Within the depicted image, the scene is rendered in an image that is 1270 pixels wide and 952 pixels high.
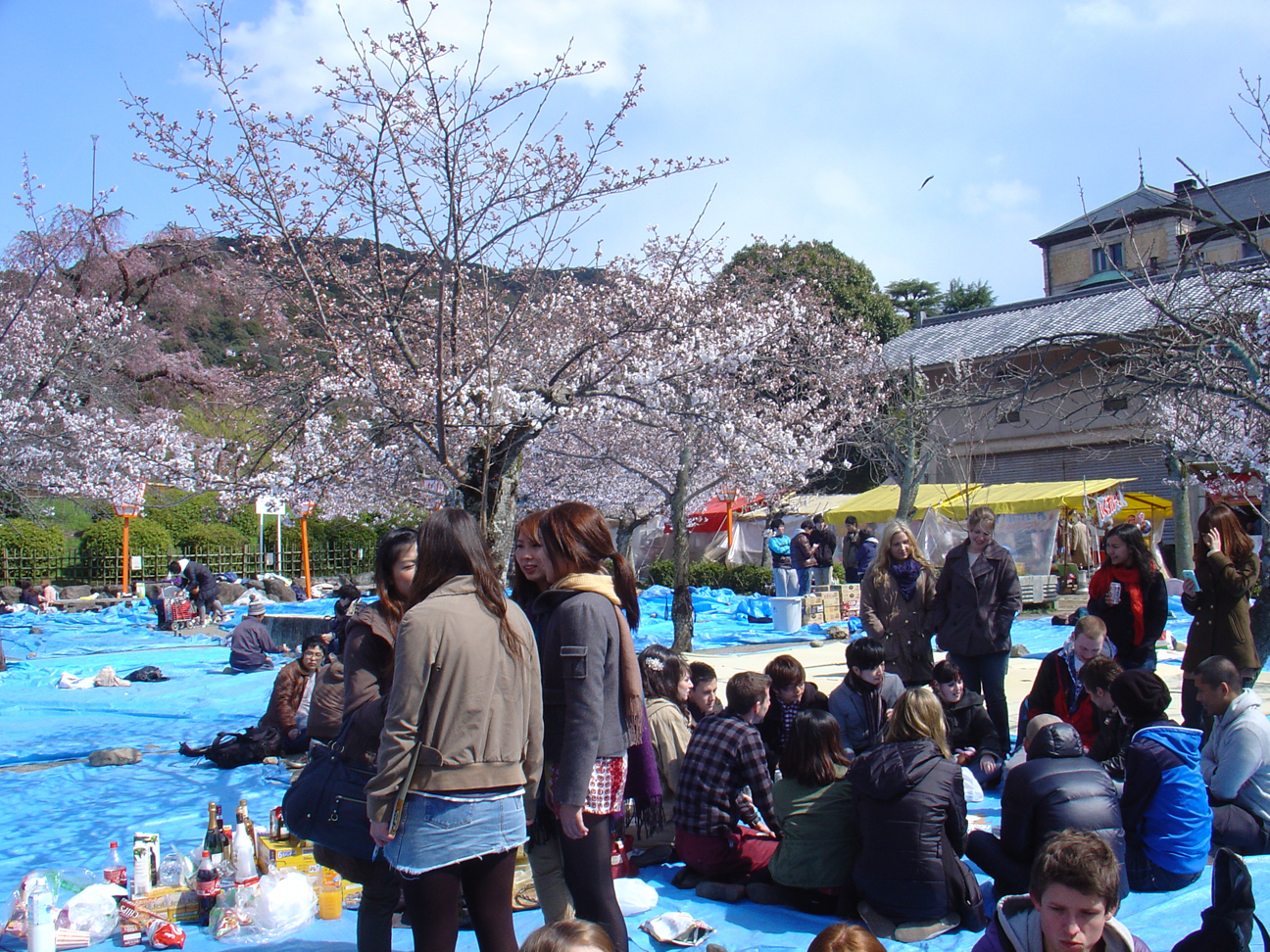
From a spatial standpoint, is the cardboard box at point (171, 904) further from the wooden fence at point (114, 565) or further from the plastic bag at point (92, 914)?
the wooden fence at point (114, 565)

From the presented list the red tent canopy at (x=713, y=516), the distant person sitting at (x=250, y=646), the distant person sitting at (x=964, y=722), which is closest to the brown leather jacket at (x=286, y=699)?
the distant person sitting at (x=964, y=722)

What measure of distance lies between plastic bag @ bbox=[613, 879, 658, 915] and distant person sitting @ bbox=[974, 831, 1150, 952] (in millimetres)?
1725

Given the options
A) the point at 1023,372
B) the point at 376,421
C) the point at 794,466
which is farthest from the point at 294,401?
the point at 794,466

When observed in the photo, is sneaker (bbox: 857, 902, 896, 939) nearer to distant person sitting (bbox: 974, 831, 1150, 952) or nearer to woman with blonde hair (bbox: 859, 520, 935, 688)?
distant person sitting (bbox: 974, 831, 1150, 952)

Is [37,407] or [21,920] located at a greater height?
[37,407]

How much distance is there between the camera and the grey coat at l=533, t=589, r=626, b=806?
2670mm

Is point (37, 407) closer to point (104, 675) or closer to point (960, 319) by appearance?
point (104, 675)

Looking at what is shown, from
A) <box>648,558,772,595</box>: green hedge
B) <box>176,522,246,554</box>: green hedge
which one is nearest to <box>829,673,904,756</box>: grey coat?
<box>648,558,772,595</box>: green hedge

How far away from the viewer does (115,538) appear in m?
24.7

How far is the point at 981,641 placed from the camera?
19.0 ft

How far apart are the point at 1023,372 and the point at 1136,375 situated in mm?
630

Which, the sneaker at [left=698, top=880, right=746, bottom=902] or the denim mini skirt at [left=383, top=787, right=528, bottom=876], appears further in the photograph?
the sneaker at [left=698, top=880, right=746, bottom=902]

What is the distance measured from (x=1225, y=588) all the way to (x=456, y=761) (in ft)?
16.0

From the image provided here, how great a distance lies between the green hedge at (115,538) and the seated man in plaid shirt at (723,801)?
24211 millimetres
